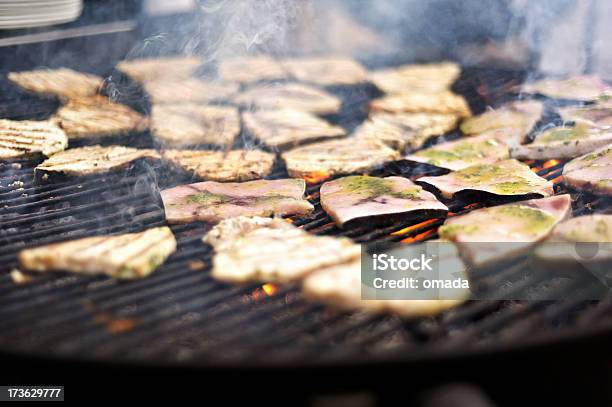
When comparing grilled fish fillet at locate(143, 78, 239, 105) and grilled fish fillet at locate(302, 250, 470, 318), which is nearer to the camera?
grilled fish fillet at locate(302, 250, 470, 318)

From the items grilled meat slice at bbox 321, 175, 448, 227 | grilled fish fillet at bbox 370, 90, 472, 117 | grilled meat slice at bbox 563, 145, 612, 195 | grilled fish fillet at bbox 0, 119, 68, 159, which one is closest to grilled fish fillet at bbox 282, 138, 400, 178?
grilled meat slice at bbox 321, 175, 448, 227

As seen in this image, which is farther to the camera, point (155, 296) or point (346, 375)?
point (155, 296)

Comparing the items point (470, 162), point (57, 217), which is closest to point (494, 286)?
point (470, 162)

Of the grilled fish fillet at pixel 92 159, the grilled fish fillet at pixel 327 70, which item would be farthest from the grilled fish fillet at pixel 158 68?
the grilled fish fillet at pixel 92 159

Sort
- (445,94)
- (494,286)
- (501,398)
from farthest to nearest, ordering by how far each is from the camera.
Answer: (445,94)
(494,286)
(501,398)

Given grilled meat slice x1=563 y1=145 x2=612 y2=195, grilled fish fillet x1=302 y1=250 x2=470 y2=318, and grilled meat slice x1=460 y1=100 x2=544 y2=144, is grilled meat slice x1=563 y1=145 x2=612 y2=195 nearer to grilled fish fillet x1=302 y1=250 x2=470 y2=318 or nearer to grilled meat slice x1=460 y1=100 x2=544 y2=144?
grilled meat slice x1=460 y1=100 x2=544 y2=144

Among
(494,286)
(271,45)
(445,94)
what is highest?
(271,45)

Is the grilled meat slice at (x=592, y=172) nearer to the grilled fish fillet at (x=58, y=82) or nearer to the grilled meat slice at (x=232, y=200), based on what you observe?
the grilled meat slice at (x=232, y=200)

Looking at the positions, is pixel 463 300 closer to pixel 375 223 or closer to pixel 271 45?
pixel 375 223
